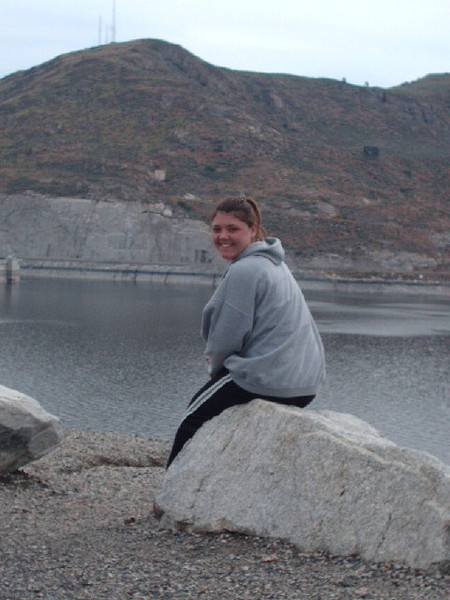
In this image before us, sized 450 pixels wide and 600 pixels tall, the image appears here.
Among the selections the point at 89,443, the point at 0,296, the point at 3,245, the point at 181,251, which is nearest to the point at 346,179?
the point at 181,251

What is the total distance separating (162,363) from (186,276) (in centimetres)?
6227

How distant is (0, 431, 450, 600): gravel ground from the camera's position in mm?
5910

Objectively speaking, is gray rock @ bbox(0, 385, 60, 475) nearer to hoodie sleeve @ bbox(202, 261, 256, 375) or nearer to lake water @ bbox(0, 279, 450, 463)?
hoodie sleeve @ bbox(202, 261, 256, 375)

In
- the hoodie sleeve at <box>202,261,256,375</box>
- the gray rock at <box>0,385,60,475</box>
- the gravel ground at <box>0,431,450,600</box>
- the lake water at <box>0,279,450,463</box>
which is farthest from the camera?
the lake water at <box>0,279,450,463</box>

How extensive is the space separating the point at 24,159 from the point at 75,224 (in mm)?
16005

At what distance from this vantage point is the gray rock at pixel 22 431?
27.1ft

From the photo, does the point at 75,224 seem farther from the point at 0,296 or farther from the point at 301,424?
the point at 301,424

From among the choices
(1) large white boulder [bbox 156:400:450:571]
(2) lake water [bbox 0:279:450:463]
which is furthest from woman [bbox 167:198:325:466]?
(2) lake water [bbox 0:279:450:463]

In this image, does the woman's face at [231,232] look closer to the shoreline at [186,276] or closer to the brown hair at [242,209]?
the brown hair at [242,209]

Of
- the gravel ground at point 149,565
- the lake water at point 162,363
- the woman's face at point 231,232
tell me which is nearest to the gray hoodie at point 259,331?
the woman's face at point 231,232

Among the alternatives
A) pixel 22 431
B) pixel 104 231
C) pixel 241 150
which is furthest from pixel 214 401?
pixel 241 150

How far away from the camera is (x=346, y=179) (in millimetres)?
123938

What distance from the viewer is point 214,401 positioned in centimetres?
727

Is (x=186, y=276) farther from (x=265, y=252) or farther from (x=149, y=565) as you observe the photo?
(x=149, y=565)
